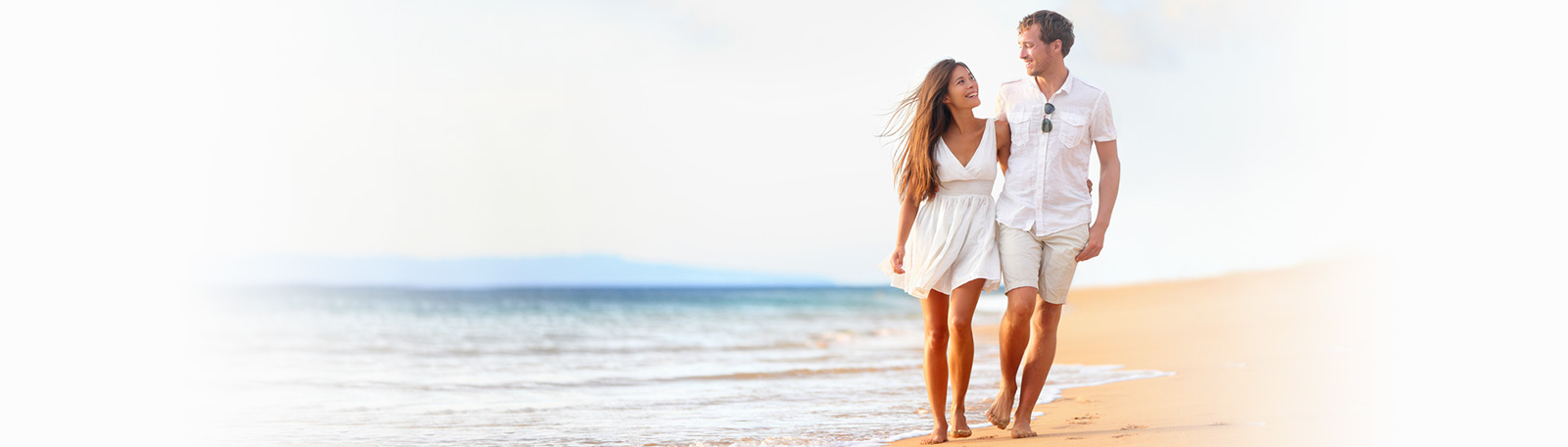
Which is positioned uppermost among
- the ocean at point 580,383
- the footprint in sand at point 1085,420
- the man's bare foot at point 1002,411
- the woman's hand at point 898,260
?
the woman's hand at point 898,260

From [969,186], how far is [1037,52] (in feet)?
1.71

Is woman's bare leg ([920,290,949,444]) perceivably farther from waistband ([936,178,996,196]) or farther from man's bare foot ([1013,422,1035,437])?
waistband ([936,178,996,196])

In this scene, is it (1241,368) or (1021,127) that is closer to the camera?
(1021,127)

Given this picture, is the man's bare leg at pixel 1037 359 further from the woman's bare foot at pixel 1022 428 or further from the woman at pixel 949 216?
the woman at pixel 949 216

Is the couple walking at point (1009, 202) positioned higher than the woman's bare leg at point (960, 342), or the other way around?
the couple walking at point (1009, 202)

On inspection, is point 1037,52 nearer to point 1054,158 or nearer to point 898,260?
point 1054,158

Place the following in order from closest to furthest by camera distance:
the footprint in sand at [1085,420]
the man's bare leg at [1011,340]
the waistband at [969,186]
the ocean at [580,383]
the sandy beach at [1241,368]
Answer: the man's bare leg at [1011,340] < the waistband at [969,186] < the sandy beach at [1241,368] < the footprint in sand at [1085,420] < the ocean at [580,383]

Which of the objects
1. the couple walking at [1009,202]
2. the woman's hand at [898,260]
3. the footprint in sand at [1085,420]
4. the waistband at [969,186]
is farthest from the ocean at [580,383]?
the waistband at [969,186]

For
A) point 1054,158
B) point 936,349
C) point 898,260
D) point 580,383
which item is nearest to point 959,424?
point 936,349

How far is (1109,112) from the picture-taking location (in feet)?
10.9

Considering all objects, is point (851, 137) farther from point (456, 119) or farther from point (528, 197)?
point (528, 197)

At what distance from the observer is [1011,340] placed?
332 centimetres

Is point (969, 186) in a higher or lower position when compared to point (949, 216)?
higher

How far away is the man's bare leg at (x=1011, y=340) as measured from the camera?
3227mm
